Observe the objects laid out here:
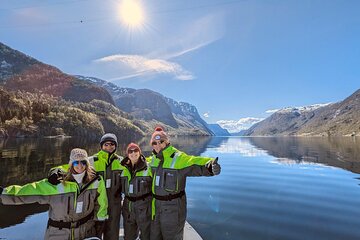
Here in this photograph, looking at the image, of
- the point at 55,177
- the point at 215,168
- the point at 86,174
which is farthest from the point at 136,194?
the point at 215,168

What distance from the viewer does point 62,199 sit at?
534cm

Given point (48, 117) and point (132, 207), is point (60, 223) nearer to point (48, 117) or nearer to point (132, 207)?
point (132, 207)

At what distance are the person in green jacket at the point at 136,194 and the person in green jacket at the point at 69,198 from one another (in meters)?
1.21

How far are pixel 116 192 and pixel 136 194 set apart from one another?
820mm

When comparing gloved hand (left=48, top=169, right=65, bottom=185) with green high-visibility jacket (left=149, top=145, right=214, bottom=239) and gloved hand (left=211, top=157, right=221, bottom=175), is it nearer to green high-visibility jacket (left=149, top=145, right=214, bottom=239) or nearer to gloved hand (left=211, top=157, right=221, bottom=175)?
green high-visibility jacket (left=149, top=145, right=214, bottom=239)

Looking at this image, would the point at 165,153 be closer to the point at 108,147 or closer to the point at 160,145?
the point at 160,145

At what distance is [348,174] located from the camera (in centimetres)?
2747

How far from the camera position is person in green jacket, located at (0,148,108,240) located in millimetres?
5180

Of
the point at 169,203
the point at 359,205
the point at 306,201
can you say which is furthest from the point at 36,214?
the point at 359,205

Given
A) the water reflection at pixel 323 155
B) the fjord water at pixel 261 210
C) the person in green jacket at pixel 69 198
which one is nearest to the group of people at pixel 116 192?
the person in green jacket at pixel 69 198

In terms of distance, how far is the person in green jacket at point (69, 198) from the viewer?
5.18 meters

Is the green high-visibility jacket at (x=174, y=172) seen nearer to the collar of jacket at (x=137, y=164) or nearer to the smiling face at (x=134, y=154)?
the collar of jacket at (x=137, y=164)

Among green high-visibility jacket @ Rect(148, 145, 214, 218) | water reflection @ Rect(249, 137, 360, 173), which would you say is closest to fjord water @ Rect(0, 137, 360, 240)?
green high-visibility jacket @ Rect(148, 145, 214, 218)

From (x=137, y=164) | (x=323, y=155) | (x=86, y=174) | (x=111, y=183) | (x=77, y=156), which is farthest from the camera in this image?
(x=323, y=155)
